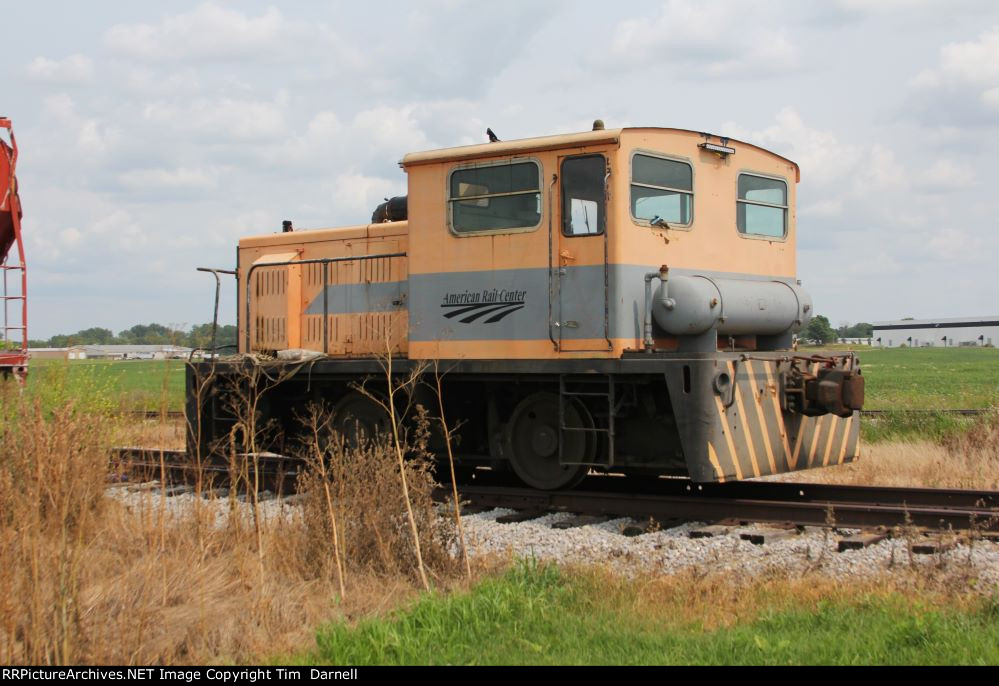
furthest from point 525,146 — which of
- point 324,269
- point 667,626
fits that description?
point 667,626

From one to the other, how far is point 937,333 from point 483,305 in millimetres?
132554

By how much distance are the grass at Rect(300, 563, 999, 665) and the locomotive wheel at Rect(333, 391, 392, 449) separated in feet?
16.2

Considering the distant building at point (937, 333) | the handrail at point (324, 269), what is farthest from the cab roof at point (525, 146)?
the distant building at point (937, 333)

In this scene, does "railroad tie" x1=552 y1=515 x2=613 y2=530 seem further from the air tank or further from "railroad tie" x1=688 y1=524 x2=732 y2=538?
the air tank

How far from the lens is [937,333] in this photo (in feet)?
424

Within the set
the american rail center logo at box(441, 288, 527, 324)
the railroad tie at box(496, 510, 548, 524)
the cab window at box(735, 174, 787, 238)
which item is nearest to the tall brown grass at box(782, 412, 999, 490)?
the cab window at box(735, 174, 787, 238)

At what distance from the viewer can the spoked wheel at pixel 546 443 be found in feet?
31.0

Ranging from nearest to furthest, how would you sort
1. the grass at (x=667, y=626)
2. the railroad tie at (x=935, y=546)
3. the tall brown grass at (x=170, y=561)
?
the grass at (x=667, y=626) < the tall brown grass at (x=170, y=561) < the railroad tie at (x=935, y=546)

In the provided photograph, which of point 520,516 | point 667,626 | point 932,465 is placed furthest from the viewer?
point 932,465

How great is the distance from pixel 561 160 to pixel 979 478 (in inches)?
224

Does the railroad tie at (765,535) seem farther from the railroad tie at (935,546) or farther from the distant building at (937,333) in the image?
the distant building at (937,333)

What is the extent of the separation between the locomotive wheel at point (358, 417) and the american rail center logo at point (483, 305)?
1.69m

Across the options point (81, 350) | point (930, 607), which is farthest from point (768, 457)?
point (81, 350)

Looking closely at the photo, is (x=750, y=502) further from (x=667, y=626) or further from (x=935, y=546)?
(x=667, y=626)
